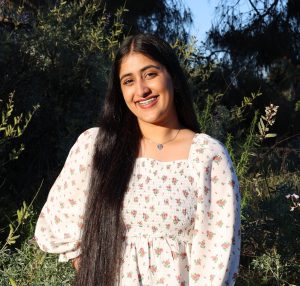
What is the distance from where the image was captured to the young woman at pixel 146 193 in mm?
2240

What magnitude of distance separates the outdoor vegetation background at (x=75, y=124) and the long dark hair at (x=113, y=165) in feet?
1.06

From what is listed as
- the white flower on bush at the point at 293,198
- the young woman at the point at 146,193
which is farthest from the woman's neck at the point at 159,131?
the white flower on bush at the point at 293,198

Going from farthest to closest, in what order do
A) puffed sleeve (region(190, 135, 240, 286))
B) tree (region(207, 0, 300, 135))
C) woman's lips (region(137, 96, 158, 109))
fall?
tree (region(207, 0, 300, 135)) < woman's lips (region(137, 96, 158, 109)) < puffed sleeve (region(190, 135, 240, 286))

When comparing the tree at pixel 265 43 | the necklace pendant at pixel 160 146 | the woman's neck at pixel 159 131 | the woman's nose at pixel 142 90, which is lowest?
the necklace pendant at pixel 160 146

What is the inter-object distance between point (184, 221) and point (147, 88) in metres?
0.48

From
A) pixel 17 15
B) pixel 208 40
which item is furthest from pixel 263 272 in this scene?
pixel 208 40

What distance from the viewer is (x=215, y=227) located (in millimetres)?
2244

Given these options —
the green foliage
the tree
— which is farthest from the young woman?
the tree

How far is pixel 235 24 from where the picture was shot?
33.3 ft

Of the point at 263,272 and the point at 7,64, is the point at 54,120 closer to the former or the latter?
the point at 7,64

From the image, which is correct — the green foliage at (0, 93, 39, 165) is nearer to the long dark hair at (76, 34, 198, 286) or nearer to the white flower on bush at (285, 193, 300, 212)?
the long dark hair at (76, 34, 198, 286)

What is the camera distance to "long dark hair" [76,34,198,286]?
2.30 metres

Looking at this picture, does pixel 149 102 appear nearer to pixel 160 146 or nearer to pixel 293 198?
pixel 160 146

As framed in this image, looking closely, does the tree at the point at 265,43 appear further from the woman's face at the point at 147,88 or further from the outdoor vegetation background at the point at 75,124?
the woman's face at the point at 147,88
